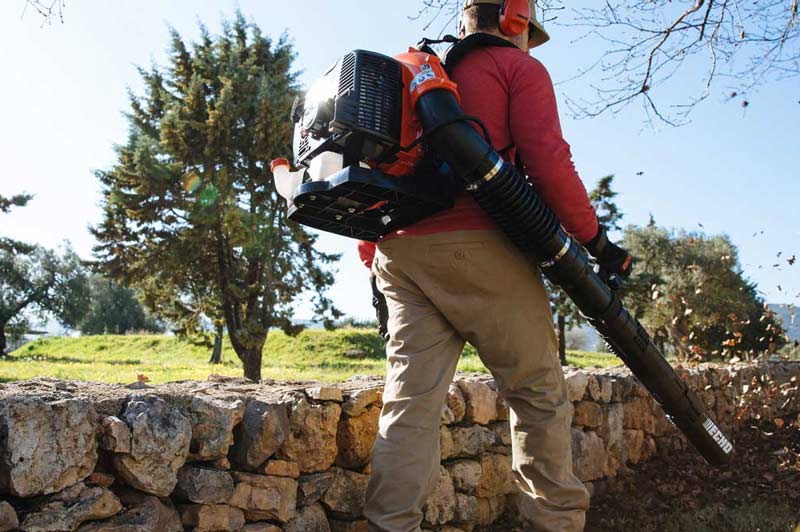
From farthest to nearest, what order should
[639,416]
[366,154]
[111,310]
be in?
[111,310] → [639,416] → [366,154]

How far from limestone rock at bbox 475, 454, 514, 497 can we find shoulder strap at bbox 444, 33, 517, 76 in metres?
2.37

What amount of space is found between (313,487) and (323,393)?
409 mm

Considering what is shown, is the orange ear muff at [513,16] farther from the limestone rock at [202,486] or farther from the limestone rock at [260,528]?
the limestone rock at [260,528]

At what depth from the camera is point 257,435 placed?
2.64m

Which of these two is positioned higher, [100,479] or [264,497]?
[100,479]

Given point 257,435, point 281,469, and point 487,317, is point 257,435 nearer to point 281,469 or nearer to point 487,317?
point 281,469

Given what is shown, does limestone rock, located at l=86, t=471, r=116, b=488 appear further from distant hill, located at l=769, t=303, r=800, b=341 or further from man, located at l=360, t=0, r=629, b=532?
distant hill, located at l=769, t=303, r=800, b=341

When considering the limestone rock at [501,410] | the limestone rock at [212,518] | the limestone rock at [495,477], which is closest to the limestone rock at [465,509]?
the limestone rock at [495,477]

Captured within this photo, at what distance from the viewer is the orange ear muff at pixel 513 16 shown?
263cm

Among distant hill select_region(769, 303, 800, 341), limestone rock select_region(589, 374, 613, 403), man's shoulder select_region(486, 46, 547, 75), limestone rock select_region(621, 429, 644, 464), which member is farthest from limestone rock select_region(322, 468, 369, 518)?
distant hill select_region(769, 303, 800, 341)

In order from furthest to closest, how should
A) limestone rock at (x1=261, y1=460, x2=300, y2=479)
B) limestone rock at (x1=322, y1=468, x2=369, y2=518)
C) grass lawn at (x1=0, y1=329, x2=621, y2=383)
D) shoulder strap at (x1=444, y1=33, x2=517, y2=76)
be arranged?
grass lawn at (x1=0, y1=329, x2=621, y2=383) < limestone rock at (x1=322, y1=468, x2=369, y2=518) < limestone rock at (x1=261, y1=460, x2=300, y2=479) < shoulder strap at (x1=444, y1=33, x2=517, y2=76)

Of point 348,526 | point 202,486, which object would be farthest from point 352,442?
point 202,486

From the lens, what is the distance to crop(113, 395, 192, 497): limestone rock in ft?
7.32

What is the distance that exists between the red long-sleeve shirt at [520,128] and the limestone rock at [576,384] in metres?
2.29
